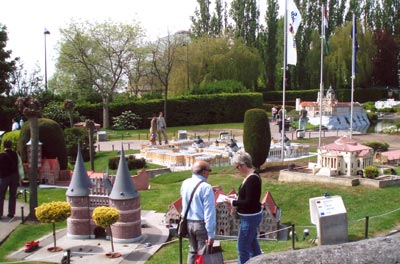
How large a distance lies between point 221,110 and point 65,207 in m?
37.8

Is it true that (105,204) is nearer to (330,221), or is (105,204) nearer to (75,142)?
(330,221)

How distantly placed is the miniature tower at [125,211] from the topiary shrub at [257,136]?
8109 millimetres

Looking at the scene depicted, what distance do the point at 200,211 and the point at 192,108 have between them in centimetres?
3980

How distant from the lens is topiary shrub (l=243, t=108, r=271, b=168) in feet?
62.1

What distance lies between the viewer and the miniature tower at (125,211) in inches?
447

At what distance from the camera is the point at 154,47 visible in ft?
171

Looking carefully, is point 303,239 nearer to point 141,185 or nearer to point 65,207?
point 65,207

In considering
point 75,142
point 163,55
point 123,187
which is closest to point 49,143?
point 75,142

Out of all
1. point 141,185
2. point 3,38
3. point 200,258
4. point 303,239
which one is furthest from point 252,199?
point 3,38

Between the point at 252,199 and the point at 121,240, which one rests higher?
the point at 252,199

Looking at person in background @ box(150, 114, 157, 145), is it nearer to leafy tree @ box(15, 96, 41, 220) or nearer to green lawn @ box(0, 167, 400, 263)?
green lawn @ box(0, 167, 400, 263)

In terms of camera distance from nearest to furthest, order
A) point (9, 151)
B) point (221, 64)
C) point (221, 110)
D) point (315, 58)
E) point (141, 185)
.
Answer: point (9, 151), point (141, 185), point (221, 110), point (221, 64), point (315, 58)

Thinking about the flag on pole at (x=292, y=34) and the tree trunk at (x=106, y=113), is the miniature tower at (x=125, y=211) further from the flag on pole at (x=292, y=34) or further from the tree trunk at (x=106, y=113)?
the tree trunk at (x=106, y=113)

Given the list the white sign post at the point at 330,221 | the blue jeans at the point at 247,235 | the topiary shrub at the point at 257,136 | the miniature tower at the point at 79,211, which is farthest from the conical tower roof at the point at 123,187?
the topiary shrub at the point at 257,136
